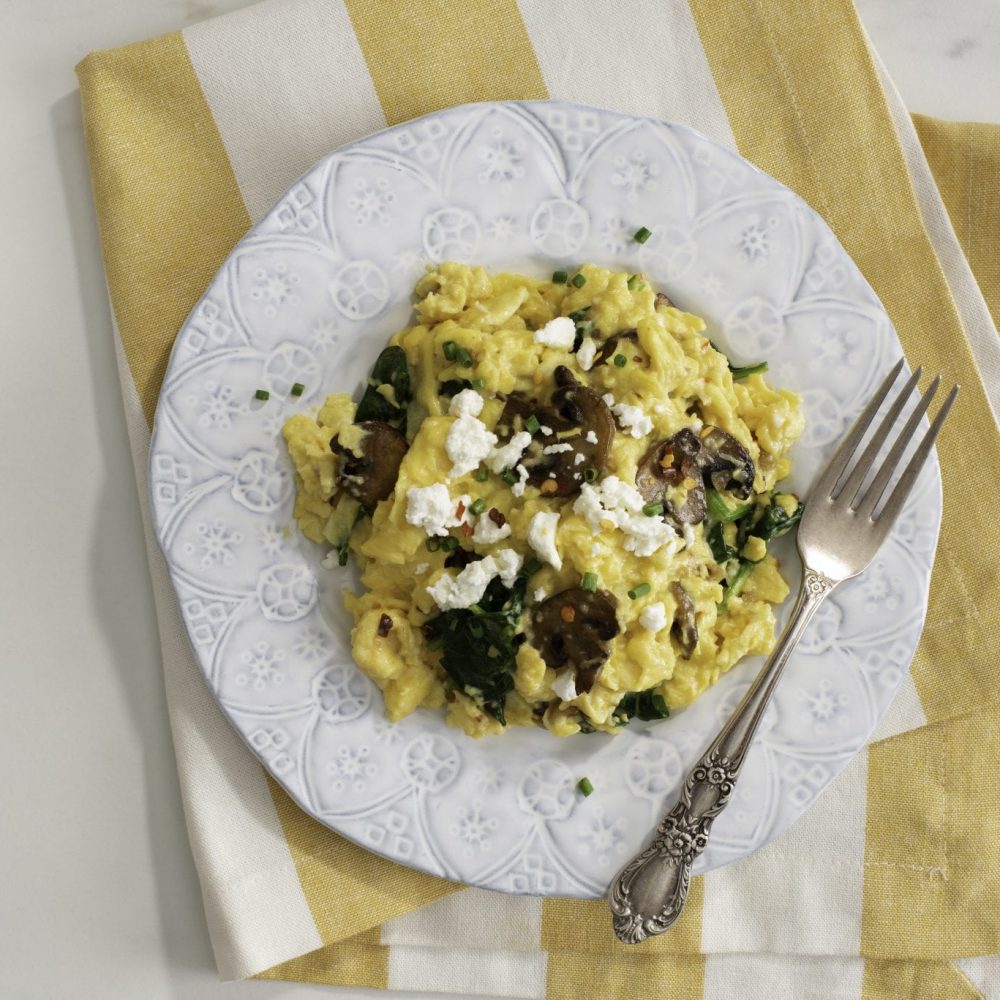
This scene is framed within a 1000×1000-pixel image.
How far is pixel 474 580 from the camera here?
3.88 metres

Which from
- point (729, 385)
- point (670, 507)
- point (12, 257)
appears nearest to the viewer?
point (670, 507)

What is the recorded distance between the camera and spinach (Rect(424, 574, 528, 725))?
3.96 m

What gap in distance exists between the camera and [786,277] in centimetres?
440

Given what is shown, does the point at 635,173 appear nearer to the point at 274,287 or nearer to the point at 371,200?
the point at 371,200

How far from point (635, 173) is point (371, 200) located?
109 centimetres

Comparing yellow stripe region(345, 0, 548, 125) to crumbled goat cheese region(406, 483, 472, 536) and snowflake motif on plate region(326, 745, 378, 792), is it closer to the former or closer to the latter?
crumbled goat cheese region(406, 483, 472, 536)

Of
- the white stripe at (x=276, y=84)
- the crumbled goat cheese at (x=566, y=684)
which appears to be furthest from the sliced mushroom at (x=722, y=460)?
the white stripe at (x=276, y=84)

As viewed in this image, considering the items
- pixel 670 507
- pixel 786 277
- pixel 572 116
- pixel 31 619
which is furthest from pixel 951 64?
pixel 31 619

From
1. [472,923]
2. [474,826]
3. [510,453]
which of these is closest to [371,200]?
[510,453]

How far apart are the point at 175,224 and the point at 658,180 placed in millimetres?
2042

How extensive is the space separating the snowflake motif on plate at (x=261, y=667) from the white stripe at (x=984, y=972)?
3508mm

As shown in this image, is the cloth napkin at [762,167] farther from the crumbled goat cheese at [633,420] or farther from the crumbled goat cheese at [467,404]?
the crumbled goat cheese at [633,420]

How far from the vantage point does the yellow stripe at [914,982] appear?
4.97 metres

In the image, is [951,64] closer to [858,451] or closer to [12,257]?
[858,451]
